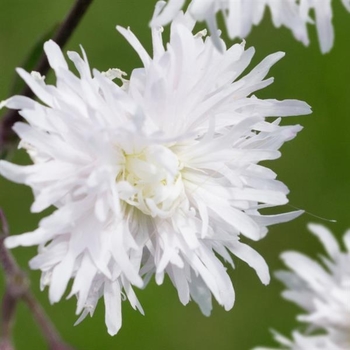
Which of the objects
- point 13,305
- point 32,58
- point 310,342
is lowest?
point 310,342

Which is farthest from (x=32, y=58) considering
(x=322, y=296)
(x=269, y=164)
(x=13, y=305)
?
(x=269, y=164)

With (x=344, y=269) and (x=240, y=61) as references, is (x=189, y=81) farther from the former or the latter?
(x=344, y=269)

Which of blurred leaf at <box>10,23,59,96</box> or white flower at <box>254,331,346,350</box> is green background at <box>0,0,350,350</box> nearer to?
blurred leaf at <box>10,23,59,96</box>

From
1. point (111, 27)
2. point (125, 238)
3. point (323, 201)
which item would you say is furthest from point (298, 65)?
point (125, 238)

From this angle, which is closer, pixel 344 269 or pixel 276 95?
pixel 344 269

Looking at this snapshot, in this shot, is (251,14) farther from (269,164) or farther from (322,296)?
(269,164)

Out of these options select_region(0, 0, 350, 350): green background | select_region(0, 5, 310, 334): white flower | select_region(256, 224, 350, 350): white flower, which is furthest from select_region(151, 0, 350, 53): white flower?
select_region(0, 0, 350, 350): green background

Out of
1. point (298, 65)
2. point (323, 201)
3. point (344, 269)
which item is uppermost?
point (298, 65)
